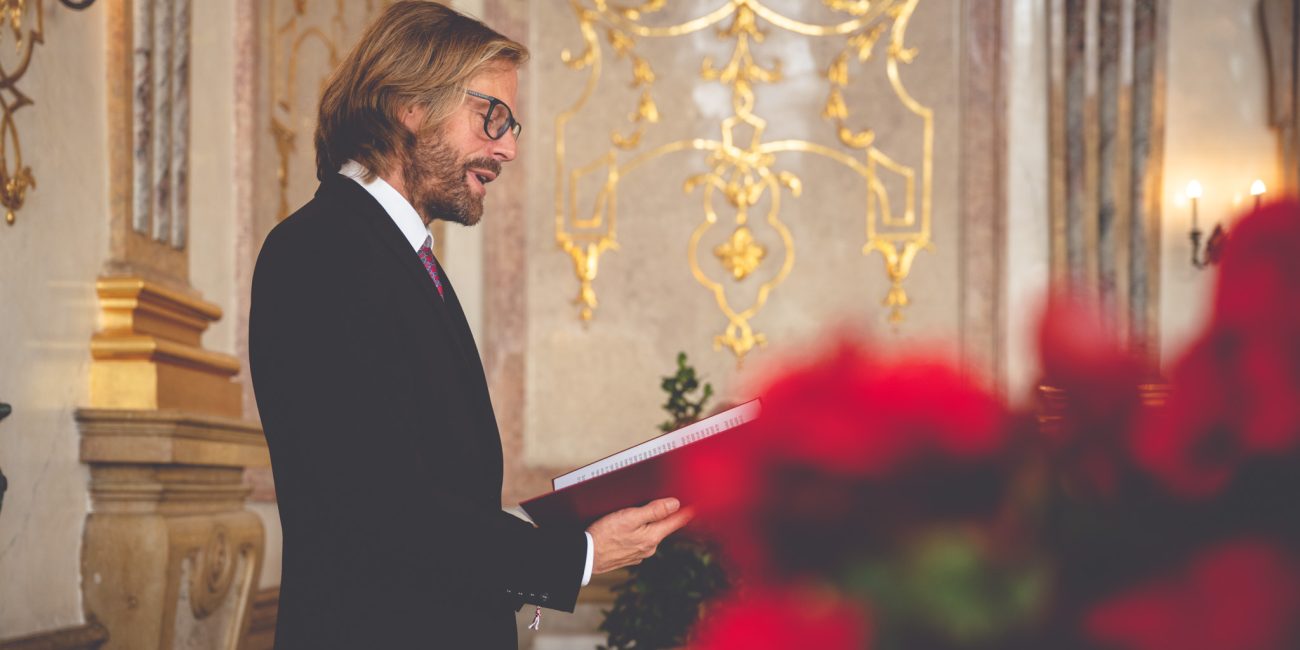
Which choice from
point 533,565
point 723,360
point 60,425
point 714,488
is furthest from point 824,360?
point 723,360

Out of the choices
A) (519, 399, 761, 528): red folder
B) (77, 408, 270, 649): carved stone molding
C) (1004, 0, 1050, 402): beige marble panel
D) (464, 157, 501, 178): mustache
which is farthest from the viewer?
(1004, 0, 1050, 402): beige marble panel

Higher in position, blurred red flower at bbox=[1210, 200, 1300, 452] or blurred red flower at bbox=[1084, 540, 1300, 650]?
blurred red flower at bbox=[1210, 200, 1300, 452]

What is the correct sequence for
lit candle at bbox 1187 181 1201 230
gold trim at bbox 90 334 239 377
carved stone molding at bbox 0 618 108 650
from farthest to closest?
lit candle at bbox 1187 181 1201 230 → gold trim at bbox 90 334 239 377 → carved stone molding at bbox 0 618 108 650

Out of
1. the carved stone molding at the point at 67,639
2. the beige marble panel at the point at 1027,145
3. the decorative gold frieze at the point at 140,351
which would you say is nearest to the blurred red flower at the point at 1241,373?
the carved stone molding at the point at 67,639

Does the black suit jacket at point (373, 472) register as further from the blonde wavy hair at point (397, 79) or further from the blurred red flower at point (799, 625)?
the blurred red flower at point (799, 625)

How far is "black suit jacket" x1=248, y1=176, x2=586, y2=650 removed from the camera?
158cm

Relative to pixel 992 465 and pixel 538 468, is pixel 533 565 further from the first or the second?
pixel 538 468

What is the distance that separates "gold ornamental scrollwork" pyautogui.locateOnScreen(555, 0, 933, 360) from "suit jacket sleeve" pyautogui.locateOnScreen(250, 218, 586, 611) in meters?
3.66

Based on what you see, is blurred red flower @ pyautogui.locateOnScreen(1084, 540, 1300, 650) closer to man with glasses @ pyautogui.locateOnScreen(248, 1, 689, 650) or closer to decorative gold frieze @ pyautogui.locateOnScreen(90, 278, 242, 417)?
man with glasses @ pyautogui.locateOnScreen(248, 1, 689, 650)

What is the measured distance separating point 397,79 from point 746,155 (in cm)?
345

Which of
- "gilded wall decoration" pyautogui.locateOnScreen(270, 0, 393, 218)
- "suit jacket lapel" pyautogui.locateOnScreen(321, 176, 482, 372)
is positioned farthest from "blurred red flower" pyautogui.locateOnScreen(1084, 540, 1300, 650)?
"gilded wall decoration" pyautogui.locateOnScreen(270, 0, 393, 218)

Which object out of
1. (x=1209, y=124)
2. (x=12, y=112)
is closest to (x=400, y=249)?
(x=12, y=112)

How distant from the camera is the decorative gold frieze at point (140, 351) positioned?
113 inches

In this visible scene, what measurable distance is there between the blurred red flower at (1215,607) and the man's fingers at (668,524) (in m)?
1.38
